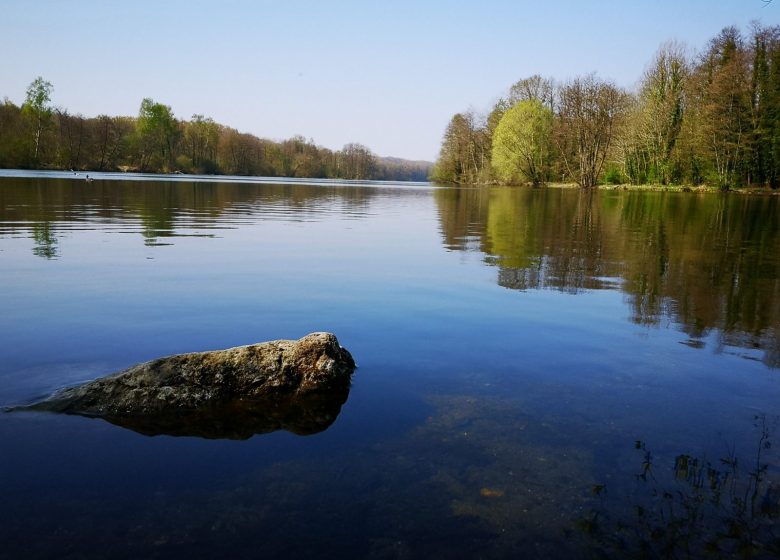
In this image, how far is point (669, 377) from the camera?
21.0 feet

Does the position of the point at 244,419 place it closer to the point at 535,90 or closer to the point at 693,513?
the point at 693,513

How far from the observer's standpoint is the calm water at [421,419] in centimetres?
359

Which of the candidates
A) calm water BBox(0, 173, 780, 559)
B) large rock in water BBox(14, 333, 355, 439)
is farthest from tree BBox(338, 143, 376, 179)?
large rock in water BBox(14, 333, 355, 439)

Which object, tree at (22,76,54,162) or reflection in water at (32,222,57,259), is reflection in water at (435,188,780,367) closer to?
reflection in water at (32,222,57,259)

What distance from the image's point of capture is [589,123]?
75.6 metres

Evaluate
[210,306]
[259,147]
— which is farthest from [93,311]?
[259,147]

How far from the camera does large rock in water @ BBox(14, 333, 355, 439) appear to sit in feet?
16.9

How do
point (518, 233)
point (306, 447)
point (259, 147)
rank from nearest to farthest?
1. point (306, 447)
2. point (518, 233)
3. point (259, 147)

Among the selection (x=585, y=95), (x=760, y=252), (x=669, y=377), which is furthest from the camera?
(x=585, y=95)

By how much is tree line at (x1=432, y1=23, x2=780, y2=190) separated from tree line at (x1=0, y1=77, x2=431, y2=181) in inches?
3034

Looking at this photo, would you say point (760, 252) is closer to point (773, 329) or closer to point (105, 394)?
point (773, 329)

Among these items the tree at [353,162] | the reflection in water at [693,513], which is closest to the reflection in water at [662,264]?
the reflection in water at [693,513]

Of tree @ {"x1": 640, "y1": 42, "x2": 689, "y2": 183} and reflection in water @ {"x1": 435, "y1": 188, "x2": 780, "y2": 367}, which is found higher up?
tree @ {"x1": 640, "y1": 42, "x2": 689, "y2": 183}

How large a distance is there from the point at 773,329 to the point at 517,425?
231 inches
